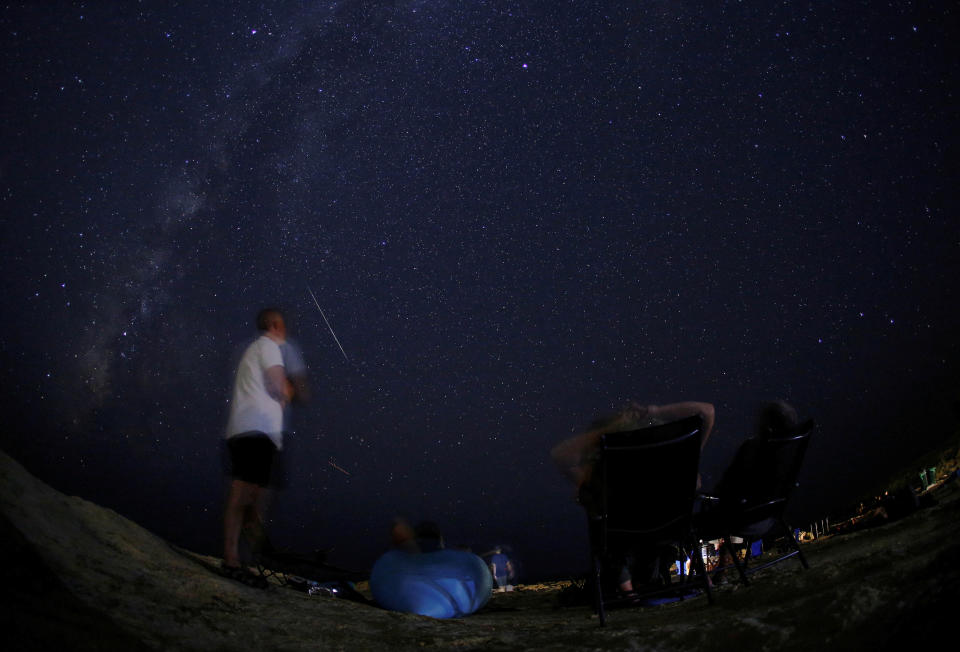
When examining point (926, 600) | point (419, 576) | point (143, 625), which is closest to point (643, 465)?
point (926, 600)

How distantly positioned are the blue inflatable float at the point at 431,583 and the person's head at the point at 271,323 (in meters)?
2.14

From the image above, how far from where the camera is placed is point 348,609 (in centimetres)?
359

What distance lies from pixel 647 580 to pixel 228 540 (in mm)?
3294

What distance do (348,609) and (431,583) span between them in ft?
2.18

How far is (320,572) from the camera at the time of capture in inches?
192

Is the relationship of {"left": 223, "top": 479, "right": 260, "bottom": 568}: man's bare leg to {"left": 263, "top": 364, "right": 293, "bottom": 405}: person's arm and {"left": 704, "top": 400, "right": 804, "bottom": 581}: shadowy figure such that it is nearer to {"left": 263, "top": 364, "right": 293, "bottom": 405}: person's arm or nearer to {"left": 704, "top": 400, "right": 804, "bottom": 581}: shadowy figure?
{"left": 263, "top": 364, "right": 293, "bottom": 405}: person's arm

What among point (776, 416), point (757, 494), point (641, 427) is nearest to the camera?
point (757, 494)

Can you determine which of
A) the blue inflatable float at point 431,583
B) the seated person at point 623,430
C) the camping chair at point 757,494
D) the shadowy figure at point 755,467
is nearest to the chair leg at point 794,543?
the camping chair at point 757,494

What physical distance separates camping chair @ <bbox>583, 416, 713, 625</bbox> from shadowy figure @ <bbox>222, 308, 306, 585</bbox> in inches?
99.6

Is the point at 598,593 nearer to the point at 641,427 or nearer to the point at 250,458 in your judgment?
the point at 641,427

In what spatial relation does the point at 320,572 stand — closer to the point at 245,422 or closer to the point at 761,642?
the point at 245,422

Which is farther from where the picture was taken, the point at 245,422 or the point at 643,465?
the point at 245,422

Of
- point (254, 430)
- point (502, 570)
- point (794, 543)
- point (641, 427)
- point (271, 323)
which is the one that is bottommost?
point (794, 543)

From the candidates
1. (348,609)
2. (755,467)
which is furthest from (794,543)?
(348,609)
